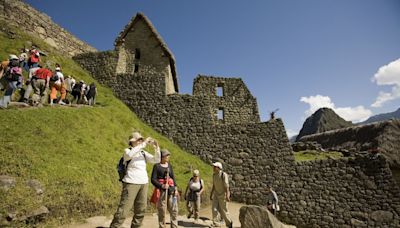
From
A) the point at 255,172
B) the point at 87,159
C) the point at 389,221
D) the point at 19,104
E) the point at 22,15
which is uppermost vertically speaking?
the point at 22,15

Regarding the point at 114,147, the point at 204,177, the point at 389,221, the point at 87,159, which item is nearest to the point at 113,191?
the point at 87,159

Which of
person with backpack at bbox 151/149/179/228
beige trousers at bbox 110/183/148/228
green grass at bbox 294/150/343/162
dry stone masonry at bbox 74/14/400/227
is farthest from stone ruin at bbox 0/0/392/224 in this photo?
beige trousers at bbox 110/183/148/228

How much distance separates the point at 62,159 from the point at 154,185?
4.15 m

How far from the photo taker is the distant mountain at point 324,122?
37547mm

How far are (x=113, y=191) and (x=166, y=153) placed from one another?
11.4 ft

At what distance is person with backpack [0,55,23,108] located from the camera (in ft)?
31.4

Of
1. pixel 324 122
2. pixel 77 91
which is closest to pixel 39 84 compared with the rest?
pixel 77 91

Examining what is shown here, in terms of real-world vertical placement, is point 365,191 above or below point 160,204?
below

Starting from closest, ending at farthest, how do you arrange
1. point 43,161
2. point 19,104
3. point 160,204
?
point 160,204
point 43,161
point 19,104

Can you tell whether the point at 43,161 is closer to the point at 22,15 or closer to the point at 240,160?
the point at 240,160

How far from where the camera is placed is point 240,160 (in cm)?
1658

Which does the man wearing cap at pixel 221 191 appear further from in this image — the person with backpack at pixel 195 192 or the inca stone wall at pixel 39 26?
the inca stone wall at pixel 39 26

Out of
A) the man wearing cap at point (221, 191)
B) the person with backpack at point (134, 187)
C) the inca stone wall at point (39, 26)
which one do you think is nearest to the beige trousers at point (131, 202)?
the person with backpack at point (134, 187)

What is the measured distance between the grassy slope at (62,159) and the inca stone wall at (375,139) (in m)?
16.2
